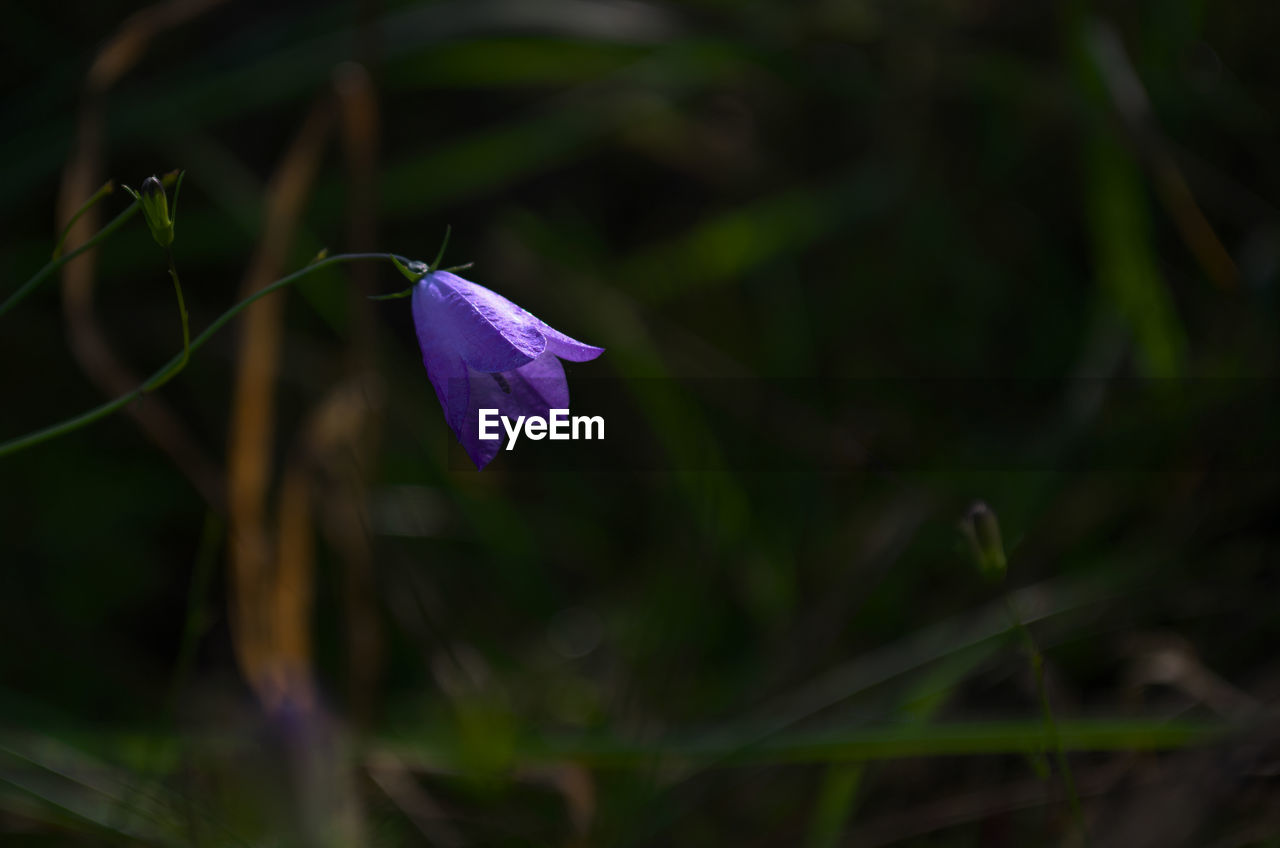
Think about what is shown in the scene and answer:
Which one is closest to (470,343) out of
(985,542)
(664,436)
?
(985,542)

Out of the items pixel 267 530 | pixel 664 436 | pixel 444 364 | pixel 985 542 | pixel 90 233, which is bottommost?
pixel 985 542

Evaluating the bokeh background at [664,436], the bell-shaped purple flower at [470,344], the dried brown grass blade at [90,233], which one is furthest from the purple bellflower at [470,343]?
the dried brown grass blade at [90,233]

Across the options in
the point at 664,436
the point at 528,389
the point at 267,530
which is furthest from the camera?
the point at 664,436

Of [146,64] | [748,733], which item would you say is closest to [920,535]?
[748,733]

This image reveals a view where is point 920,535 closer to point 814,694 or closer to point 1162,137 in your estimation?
point 814,694

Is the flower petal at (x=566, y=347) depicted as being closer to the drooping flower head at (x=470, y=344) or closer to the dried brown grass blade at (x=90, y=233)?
the drooping flower head at (x=470, y=344)

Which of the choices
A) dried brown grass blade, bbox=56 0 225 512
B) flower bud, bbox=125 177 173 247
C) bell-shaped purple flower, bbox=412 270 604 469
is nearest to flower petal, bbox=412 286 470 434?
bell-shaped purple flower, bbox=412 270 604 469

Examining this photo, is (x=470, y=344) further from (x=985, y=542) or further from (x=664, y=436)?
(x=664, y=436)
